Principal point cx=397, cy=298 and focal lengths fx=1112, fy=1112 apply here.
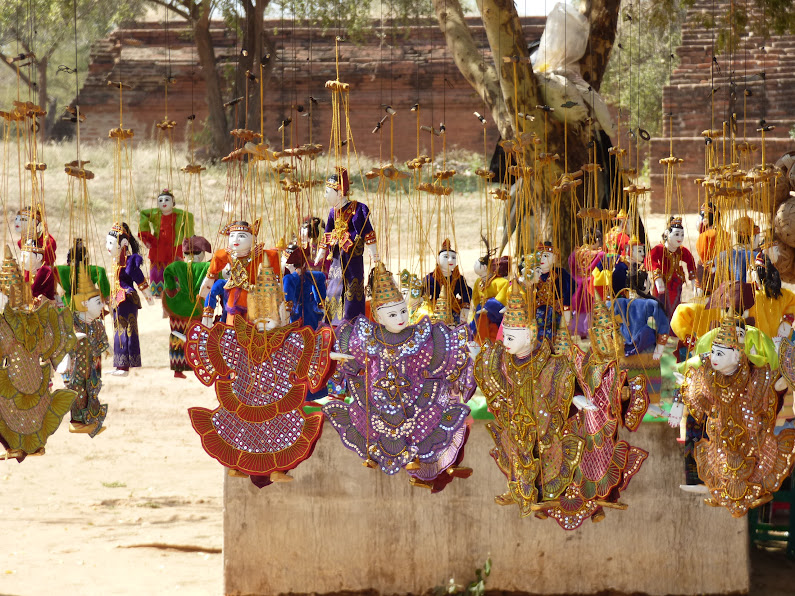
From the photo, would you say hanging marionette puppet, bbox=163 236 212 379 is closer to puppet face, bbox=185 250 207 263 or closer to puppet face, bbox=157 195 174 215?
puppet face, bbox=185 250 207 263

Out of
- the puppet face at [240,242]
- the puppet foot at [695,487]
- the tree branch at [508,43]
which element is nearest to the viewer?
the puppet foot at [695,487]

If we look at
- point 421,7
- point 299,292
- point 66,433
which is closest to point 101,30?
Answer: point 421,7

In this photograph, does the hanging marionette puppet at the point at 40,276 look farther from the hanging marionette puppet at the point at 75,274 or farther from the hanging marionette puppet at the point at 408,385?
the hanging marionette puppet at the point at 408,385

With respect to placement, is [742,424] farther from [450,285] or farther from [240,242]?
[240,242]

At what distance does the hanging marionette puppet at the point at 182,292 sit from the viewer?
255 inches

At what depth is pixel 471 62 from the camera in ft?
26.8

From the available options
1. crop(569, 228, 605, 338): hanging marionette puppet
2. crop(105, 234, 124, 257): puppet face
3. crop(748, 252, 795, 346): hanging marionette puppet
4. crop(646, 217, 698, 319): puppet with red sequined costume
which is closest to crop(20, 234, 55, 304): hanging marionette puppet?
crop(105, 234, 124, 257): puppet face

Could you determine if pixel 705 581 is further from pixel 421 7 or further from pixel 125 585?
pixel 421 7

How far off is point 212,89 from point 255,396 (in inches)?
452

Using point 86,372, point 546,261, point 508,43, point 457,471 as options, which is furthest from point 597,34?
point 86,372

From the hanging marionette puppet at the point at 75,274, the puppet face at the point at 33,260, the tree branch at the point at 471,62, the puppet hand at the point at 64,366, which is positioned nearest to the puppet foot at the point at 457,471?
the puppet hand at the point at 64,366

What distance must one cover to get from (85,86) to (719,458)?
14.5 meters

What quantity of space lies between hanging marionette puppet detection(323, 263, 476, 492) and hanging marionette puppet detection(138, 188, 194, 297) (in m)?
2.82

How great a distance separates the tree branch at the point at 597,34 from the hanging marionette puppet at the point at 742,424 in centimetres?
412
